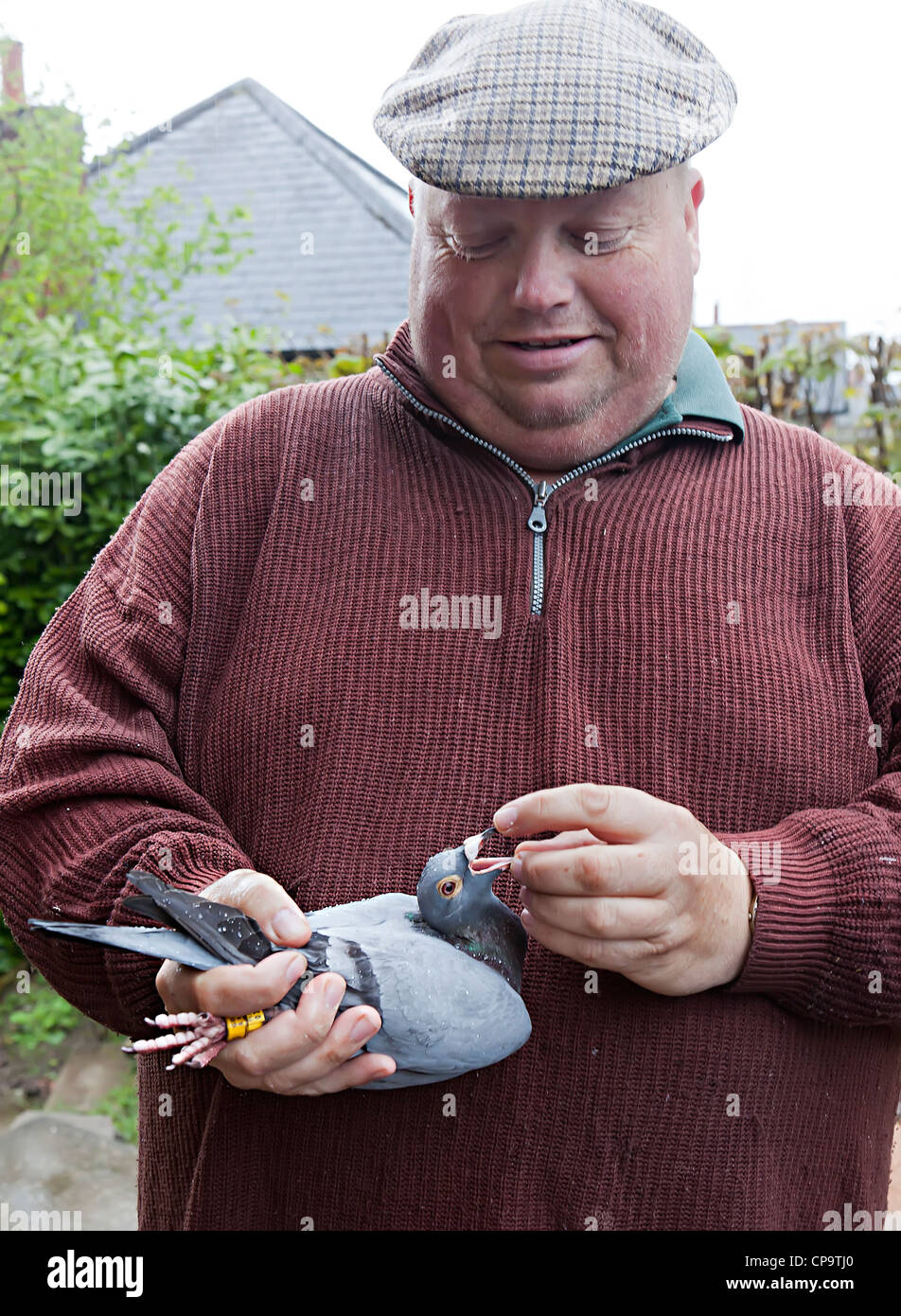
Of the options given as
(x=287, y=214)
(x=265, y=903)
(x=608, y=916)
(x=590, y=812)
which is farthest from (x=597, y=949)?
(x=287, y=214)

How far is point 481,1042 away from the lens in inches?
Answer: 58.3

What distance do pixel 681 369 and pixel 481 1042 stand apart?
113cm

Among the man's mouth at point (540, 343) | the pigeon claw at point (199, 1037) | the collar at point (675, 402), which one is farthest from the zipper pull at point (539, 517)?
the pigeon claw at point (199, 1037)

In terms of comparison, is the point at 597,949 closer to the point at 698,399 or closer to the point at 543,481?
the point at 543,481

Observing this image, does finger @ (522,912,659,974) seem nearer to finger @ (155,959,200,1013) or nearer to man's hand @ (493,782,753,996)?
man's hand @ (493,782,753,996)

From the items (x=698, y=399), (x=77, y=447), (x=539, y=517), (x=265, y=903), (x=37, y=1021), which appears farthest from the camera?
(x=37, y=1021)

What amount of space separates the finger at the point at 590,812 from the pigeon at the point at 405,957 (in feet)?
0.33

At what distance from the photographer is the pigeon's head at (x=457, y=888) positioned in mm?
1513

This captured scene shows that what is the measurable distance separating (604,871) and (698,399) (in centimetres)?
87

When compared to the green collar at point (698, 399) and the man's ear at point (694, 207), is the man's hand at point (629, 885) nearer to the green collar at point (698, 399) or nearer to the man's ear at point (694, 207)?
the green collar at point (698, 399)

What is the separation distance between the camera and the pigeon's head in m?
1.51

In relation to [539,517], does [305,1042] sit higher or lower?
lower

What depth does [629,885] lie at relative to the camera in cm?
145
